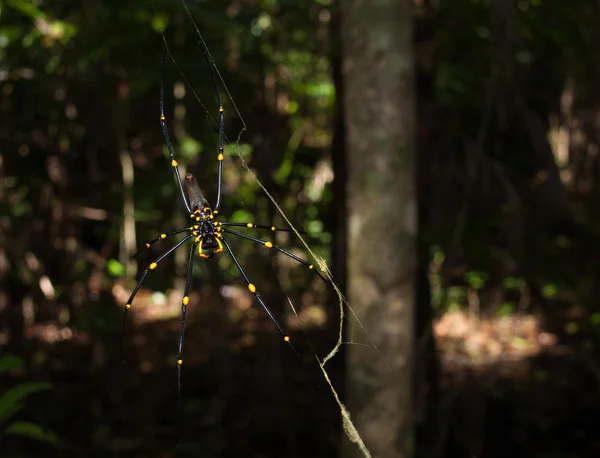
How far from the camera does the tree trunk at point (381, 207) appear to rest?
288 cm

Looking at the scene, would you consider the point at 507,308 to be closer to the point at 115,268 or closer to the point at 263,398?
the point at 263,398

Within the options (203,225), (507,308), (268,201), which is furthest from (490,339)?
(203,225)

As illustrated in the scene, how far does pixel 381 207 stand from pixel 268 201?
8.06ft

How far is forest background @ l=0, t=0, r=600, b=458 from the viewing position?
4.50 meters

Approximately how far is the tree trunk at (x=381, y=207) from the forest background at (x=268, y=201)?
1327mm

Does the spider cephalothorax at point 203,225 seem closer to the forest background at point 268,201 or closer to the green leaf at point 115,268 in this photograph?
the forest background at point 268,201

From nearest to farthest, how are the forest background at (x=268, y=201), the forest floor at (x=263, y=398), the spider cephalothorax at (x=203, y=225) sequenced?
1. the spider cephalothorax at (x=203, y=225)
2. the forest background at (x=268, y=201)
3. the forest floor at (x=263, y=398)

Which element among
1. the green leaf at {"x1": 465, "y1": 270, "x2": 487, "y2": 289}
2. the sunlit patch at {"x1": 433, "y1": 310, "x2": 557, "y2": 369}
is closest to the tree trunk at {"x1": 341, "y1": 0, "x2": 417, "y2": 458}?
the green leaf at {"x1": 465, "y1": 270, "x2": 487, "y2": 289}

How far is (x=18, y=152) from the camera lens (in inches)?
212

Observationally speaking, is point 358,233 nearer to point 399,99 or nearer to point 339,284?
point 399,99

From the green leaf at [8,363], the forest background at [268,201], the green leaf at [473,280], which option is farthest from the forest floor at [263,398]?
the green leaf at [8,363]

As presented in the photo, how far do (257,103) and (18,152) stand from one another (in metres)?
2.26

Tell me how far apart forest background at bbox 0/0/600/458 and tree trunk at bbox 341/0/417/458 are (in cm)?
133

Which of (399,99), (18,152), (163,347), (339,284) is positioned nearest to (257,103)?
(339,284)
